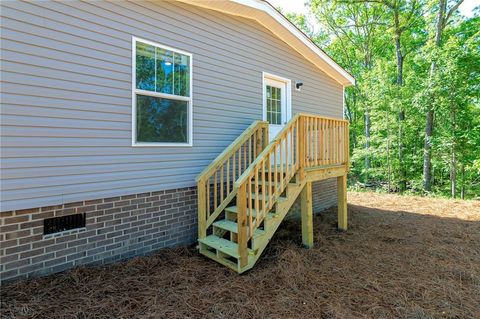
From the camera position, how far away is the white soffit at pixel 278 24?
4648 mm

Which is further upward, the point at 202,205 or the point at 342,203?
the point at 202,205

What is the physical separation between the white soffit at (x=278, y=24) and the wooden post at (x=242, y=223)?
3276 mm

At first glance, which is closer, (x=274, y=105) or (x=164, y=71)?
(x=164, y=71)

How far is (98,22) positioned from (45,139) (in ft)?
5.39

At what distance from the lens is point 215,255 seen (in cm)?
379

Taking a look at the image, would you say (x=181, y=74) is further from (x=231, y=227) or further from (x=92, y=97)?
(x=231, y=227)

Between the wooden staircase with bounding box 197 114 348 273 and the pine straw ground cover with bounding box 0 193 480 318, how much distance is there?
1.04ft

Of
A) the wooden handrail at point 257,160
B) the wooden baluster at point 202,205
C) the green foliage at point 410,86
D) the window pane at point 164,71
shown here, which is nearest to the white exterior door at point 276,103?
the wooden handrail at point 257,160

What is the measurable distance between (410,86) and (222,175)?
436 inches

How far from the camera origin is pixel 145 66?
3.85 metres

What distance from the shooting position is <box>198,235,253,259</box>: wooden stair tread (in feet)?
11.5

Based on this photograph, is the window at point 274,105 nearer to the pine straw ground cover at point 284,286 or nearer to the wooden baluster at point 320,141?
the wooden baluster at point 320,141

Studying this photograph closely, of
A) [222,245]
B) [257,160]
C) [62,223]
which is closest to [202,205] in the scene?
[222,245]

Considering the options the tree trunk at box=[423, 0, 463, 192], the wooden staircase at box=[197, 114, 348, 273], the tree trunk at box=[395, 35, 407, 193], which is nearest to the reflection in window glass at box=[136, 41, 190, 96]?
the wooden staircase at box=[197, 114, 348, 273]
